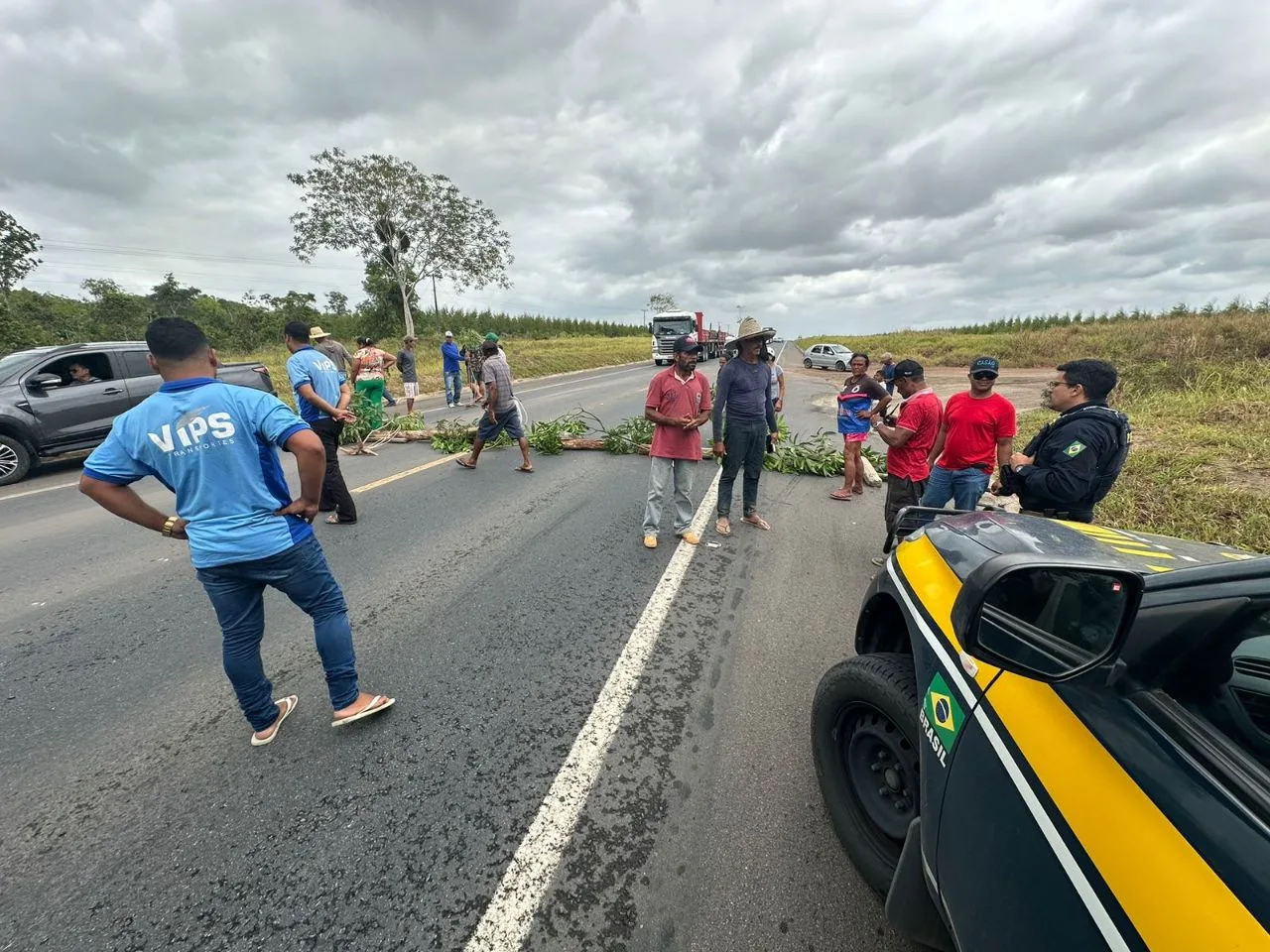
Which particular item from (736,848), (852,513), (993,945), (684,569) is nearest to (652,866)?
(736,848)

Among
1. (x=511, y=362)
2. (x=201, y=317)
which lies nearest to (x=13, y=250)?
(x=201, y=317)

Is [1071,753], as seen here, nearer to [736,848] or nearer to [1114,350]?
[736,848]

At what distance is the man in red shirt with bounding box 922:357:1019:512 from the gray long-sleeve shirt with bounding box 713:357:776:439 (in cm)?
149

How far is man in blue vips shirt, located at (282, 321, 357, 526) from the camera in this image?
5012 millimetres

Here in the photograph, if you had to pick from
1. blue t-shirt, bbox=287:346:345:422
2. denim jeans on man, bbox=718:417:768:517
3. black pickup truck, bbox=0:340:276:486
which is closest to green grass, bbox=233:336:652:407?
black pickup truck, bbox=0:340:276:486

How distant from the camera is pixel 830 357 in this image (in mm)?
30375

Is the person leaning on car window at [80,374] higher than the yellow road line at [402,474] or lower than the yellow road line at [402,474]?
higher

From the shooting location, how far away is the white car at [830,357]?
29.8 metres

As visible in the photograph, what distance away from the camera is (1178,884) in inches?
31.6

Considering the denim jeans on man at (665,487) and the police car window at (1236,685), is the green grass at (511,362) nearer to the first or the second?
the denim jeans on man at (665,487)

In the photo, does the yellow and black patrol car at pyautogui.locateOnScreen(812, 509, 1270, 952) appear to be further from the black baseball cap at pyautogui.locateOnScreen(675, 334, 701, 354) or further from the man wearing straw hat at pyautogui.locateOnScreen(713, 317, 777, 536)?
the man wearing straw hat at pyautogui.locateOnScreen(713, 317, 777, 536)

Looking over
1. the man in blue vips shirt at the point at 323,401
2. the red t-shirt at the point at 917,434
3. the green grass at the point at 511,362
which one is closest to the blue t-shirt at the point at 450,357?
the green grass at the point at 511,362

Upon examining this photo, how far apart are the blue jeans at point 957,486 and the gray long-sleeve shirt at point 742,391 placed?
59.0 inches

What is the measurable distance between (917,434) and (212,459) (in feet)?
15.7
